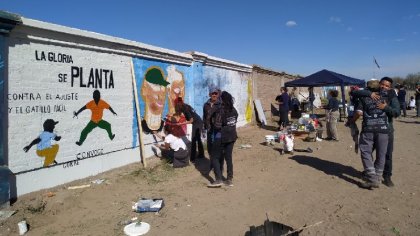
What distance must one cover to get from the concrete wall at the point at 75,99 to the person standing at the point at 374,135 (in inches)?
193

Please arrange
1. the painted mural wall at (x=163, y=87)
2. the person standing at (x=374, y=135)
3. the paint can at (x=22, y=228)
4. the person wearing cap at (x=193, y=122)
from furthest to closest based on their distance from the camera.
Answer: the painted mural wall at (x=163, y=87), the person wearing cap at (x=193, y=122), the person standing at (x=374, y=135), the paint can at (x=22, y=228)

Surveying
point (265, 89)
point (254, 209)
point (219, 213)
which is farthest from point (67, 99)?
point (265, 89)

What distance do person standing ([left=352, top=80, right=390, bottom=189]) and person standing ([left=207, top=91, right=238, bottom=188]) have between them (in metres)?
2.38

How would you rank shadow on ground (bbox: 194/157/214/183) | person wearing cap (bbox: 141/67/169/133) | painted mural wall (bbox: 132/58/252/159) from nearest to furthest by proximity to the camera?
1. shadow on ground (bbox: 194/157/214/183)
2. painted mural wall (bbox: 132/58/252/159)
3. person wearing cap (bbox: 141/67/169/133)

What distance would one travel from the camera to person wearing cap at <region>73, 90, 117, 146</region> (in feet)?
22.0

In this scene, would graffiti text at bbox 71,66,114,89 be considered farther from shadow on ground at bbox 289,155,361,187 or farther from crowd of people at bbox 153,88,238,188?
shadow on ground at bbox 289,155,361,187

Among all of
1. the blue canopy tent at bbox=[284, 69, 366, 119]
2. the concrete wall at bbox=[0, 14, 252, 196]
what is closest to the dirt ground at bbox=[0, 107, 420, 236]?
the concrete wall at bbox=[0, 14, 252, 196]

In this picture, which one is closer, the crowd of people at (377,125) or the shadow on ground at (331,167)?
the crowd of people at (377,125)

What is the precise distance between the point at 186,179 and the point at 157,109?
100 inches

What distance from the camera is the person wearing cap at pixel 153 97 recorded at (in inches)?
334

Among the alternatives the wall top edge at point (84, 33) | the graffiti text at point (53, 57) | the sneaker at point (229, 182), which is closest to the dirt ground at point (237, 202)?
the sneaker at point (229, 182)

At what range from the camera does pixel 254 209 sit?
5.28 meters

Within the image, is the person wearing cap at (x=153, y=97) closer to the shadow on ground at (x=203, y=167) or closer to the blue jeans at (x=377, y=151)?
the shadow on ground at (x=203, y=167)

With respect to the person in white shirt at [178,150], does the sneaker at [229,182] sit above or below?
below
